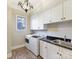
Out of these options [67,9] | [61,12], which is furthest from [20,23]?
[67,9]

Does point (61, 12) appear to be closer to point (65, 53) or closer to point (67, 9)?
point (67, 9)

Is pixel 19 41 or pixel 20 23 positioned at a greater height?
pixel 20 23

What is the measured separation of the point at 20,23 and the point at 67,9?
404 cm

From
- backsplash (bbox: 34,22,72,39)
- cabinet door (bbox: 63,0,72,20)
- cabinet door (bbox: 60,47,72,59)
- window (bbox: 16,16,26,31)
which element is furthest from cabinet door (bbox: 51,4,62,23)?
window (bbox: 16,16,26,31)

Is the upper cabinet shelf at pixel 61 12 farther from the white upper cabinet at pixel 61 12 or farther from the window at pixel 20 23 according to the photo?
the window at pixel 20 23

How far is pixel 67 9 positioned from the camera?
2209 millimetres

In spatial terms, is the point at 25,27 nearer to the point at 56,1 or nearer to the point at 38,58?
the point at 38,58

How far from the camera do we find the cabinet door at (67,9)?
211 cm

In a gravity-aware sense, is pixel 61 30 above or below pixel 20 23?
below
